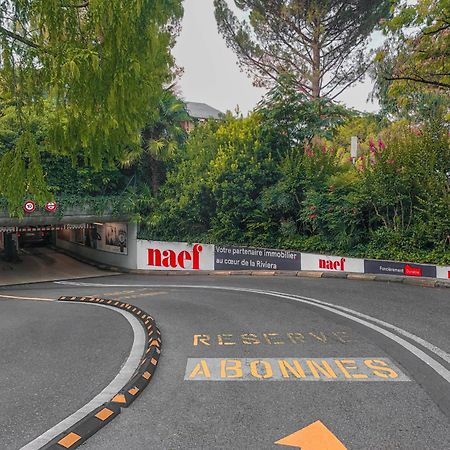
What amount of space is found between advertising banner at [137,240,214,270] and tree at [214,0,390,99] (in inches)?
493

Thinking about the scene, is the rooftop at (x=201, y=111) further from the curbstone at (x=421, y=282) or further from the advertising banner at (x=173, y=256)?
the curbstone at (x=421, y=282)

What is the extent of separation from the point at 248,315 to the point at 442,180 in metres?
8.14

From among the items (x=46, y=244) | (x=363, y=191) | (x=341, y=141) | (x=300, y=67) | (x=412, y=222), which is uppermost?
(x=300, y=67)

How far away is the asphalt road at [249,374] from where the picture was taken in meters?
3.87

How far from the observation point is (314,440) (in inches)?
146

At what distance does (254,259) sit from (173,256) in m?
5.01

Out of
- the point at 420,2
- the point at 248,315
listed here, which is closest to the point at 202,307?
the point at 248,315

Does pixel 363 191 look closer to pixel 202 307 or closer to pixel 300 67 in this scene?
pixel 202 307

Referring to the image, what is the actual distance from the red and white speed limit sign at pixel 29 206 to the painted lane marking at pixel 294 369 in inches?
613

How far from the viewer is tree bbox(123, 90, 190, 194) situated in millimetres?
21453

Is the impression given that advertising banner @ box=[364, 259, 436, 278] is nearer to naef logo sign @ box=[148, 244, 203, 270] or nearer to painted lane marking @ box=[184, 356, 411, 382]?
painted lane marking @ box=[184, 356, 411, 382]

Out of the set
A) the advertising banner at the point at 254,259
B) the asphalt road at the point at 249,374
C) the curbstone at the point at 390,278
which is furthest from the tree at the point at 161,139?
the asphalt road at the point at 249,374

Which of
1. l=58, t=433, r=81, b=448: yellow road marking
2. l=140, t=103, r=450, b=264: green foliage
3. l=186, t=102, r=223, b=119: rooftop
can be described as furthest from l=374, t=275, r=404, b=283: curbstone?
l=186, t=102, r=223, b=119: rooftop

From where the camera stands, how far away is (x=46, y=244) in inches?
1350
